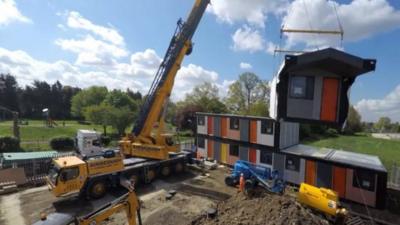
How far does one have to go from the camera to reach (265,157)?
64.6 ft

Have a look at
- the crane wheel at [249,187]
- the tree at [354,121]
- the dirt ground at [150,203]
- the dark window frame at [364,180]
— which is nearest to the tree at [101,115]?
the dirt ground at [150,203]

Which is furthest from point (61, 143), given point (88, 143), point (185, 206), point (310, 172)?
point (310, 172)

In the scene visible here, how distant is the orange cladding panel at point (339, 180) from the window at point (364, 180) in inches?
22.2

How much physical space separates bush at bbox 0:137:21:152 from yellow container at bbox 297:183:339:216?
26637 millimetres

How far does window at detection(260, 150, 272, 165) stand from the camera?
1941cm

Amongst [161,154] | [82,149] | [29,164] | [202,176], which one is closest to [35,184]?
[29,164]

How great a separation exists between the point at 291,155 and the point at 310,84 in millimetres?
6170

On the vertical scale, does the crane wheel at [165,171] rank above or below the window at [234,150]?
below

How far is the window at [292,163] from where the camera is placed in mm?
17547

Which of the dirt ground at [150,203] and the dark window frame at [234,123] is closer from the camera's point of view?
the dirt ground at [150,203]

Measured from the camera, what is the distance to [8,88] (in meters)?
75.2

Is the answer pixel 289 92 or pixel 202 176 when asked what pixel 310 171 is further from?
pixel 202 176

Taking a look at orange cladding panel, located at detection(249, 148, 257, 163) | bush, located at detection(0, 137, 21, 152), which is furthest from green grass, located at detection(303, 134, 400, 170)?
bush, located at detection(0, 137, 21, 152)

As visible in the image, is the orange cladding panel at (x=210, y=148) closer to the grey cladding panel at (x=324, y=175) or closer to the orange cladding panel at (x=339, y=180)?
the grey cladding panel at (x=324, y=175)
